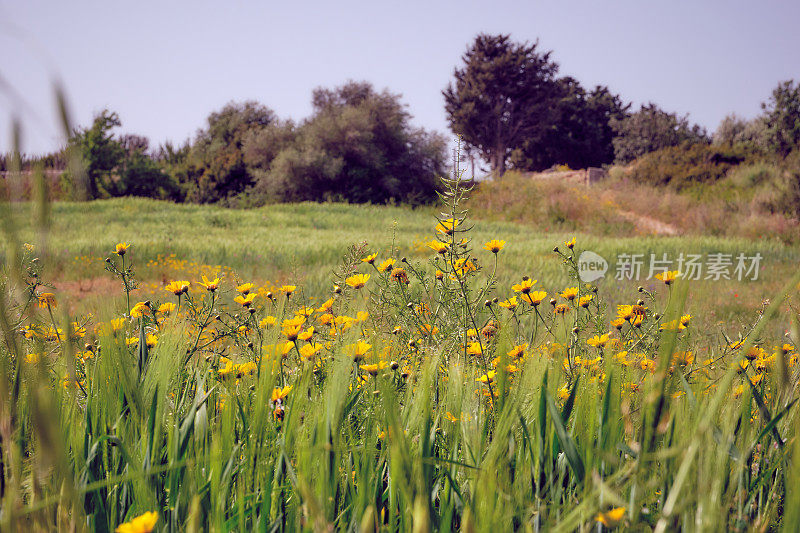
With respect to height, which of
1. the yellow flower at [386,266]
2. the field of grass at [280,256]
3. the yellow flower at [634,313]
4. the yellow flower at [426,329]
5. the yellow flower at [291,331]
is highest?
the yellow flower at [386,266]

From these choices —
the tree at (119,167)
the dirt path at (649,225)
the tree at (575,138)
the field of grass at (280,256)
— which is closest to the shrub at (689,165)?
the dirt path at (649,225)

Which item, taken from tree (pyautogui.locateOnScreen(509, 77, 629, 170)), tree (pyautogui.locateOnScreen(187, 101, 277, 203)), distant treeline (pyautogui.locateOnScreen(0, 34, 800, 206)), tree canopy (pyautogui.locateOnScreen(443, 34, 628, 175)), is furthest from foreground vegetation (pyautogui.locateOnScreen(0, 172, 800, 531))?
tree (pyautogui.locateOnScreen(509, 77, 629, 170))

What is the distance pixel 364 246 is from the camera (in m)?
1.82

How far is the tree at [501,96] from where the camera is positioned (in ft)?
106

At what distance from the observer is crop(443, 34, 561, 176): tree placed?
32.2m

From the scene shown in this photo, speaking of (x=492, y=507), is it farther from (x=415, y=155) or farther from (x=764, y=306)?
(x=415, y=155)

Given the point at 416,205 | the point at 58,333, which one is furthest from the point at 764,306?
the point at 416,205

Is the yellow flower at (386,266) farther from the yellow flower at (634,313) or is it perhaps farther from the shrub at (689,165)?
the shrub at (689,165)

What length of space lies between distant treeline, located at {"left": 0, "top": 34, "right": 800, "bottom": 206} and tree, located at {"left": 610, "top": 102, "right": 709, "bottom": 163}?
2.4 inches

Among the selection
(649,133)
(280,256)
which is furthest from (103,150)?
(649,133)

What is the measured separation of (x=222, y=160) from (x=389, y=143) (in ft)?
25.8

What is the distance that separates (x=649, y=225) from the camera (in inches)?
619

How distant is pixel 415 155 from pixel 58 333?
24934 millimetres

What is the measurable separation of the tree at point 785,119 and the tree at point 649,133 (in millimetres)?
4313
